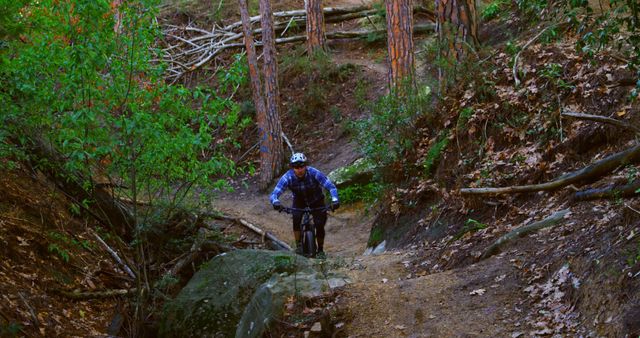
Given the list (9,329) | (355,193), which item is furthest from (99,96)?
(355,193)

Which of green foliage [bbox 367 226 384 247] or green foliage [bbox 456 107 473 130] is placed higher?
green foliage [bbox 456 107 473 130]

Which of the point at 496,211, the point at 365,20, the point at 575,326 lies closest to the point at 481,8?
the point at 365,20

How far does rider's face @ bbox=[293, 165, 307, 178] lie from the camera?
9406mm

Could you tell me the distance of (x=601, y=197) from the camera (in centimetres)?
728

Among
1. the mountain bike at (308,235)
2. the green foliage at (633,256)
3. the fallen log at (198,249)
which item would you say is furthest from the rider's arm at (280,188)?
the green foliage at (633,256)

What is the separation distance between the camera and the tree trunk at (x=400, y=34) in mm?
16359

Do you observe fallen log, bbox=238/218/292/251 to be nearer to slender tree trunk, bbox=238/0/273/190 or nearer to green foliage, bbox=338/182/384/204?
green foliage, bbox=338/182/384/204

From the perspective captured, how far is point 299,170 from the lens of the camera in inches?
372

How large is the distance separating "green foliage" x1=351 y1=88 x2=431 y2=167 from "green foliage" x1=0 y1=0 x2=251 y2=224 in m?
4.43

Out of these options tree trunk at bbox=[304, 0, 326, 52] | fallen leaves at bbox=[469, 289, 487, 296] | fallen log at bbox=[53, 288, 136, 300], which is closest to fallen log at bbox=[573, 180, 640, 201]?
fallen leaves at bbox=[469, 289, 487, 296]

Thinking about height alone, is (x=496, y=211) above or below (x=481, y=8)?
below

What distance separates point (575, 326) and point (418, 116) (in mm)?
6901

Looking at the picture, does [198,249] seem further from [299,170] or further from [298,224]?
[299,170]

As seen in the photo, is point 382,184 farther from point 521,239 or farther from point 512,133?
point 521,239
